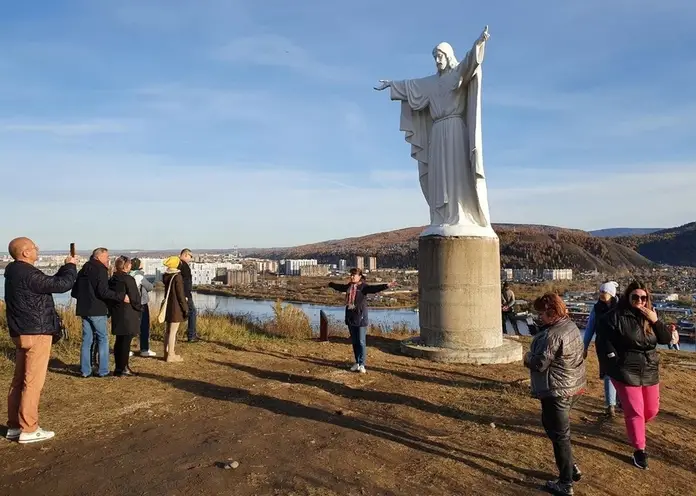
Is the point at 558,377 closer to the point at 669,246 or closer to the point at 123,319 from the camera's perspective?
the point at 123,319

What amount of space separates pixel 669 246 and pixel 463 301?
330ft

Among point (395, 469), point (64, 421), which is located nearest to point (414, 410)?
point (395, 469)

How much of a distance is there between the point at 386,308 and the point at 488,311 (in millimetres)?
28960

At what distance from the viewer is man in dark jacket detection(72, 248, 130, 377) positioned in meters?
6.78

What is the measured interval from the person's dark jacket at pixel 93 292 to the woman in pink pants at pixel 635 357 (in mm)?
5451

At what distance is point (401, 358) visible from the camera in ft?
27.9

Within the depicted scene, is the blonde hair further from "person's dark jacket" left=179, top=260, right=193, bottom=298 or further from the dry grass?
the dry grass

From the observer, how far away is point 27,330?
4.59 metres

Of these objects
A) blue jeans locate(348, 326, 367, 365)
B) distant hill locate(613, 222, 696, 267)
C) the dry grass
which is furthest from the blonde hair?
distant hill locate(613, 222, 696, 267)

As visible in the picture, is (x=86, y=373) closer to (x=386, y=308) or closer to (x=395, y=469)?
(x=395, y=469)

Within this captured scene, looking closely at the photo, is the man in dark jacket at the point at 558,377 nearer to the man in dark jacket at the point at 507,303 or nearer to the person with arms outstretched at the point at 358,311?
the person with arms outstretched at the point at 358,311

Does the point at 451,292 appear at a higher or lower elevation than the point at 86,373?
higher

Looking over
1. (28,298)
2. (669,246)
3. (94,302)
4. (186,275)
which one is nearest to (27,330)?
(28,298)

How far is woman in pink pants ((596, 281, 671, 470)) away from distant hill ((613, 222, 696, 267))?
305ft
